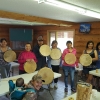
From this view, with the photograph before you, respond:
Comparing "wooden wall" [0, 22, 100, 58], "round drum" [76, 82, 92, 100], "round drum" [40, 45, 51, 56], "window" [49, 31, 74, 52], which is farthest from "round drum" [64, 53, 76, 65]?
"window" [49, 31, 74, 52]

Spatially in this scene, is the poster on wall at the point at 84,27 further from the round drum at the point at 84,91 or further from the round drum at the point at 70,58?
the round drum at the point at 84,91

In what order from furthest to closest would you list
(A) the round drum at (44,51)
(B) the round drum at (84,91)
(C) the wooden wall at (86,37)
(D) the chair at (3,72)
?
(C) the wooden wall at (86,37), (A) the round drum at (44,51), (D) the chair at (3,72), (B) the round drum at (84,91)

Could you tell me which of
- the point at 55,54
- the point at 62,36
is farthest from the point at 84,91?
the point at 62,36


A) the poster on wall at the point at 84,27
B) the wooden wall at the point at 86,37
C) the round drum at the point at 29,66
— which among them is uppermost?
the poster on wall at the point at 84,27

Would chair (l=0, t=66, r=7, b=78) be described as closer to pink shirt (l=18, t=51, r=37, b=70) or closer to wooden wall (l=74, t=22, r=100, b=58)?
pink shirt (l=18, t=51, r=37, b=70)

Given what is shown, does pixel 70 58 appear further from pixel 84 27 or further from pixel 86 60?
Answer: pixel 84 27

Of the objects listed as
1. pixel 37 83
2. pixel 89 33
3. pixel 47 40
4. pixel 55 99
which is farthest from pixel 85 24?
pixel 37 83

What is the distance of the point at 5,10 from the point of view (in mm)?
2852

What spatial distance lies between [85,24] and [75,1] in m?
2.97

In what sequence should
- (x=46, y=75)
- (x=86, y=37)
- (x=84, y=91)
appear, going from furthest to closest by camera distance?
(x=86, y=37)
(x=46, y=75)
(x=84, y=91)

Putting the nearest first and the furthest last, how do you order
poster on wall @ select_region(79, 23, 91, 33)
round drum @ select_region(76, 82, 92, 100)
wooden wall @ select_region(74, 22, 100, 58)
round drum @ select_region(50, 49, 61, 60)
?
round drum @ select_region(76, 82, 92, 100)
round drum @ select_region(50, 49, 61, 60)
wooden wall @ select_region(74, 22, 100, 58)
poster on wall @ select_region(79, 23, 91, 33)

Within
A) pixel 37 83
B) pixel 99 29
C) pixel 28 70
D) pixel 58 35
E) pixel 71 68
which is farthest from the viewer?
pixel 58 35

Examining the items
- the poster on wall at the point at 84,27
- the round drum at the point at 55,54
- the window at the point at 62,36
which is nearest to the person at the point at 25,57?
the round drum at the point at 55,54

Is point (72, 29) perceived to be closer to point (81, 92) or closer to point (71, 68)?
point (71, 68)
